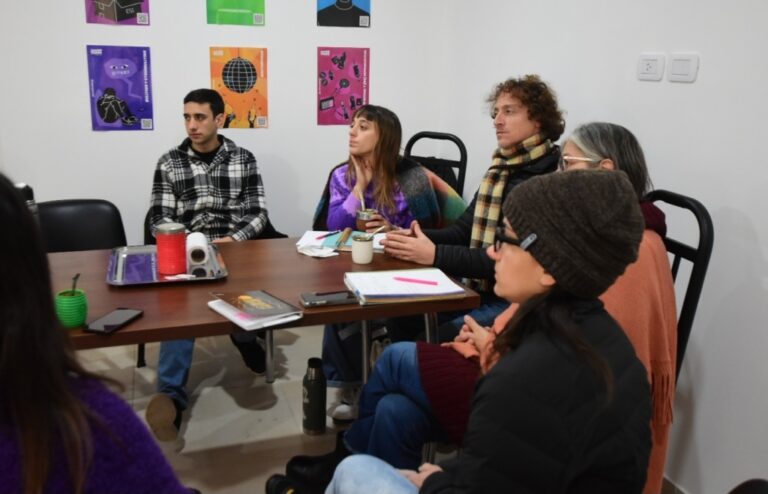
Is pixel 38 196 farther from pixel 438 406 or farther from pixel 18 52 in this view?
pixel 438 406

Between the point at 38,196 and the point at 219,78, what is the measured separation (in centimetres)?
108

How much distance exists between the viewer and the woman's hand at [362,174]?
2.66m

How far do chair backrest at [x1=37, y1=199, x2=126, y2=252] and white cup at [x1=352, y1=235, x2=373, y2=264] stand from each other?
3.95 feet

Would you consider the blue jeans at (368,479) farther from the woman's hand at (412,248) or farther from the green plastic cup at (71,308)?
the woman's hand at (412,248)

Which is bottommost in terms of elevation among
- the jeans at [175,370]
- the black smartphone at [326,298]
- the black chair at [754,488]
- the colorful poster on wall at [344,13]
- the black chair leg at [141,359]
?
the black chair leg at [141,359]

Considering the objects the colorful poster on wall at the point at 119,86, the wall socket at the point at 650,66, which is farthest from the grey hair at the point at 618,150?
the colorful poster on wall at the point at 119,86

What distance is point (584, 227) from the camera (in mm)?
1072

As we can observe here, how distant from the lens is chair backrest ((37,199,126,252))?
2.66 meters

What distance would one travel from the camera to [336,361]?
2.59m

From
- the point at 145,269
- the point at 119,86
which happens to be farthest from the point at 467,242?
the point at 119,86

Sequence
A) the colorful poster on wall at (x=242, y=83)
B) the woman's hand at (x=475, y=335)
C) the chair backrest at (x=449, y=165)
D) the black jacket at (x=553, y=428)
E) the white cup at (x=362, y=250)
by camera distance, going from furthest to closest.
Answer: the colorful poster on wall at (x=242, y=83), the chair backrest at (x=449, y=165), the white cup at (x=362, y=250), the woman's hand at (x=475, y=335), the black jacket at (x=553, y=428)

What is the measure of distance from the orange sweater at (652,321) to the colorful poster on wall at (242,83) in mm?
2212

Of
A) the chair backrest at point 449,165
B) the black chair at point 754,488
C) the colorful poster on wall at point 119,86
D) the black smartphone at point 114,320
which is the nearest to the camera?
the black chair at point 754,488

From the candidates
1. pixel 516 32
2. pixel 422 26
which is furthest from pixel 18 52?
pixel 516 32
